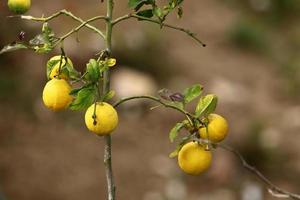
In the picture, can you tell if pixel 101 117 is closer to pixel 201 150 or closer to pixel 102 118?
pixel 102 118

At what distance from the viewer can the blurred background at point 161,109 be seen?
4.55 m

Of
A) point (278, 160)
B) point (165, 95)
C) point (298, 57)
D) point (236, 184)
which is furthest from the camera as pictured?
point (298, 57)

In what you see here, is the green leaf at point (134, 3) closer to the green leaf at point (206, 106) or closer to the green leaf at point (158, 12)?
the green leaf at point (158, 12)

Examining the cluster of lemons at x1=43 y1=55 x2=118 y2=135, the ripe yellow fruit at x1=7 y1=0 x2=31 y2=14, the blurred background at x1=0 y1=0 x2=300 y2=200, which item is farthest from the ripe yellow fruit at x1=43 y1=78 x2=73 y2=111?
the blurred background at x1=0 y1=0 x2=300 y2=200

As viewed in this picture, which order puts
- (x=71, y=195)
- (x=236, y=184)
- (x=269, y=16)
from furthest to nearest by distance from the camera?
(x=269, y=16)
(x=236, y=184)
(x=71, y=195)

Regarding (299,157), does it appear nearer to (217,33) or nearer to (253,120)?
(253,120)

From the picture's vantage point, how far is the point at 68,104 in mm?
1312

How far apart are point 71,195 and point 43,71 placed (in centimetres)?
142

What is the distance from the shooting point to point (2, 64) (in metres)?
5.37

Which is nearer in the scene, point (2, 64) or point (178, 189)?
point (178, 189)

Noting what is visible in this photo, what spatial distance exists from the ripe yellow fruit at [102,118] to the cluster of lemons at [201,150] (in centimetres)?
16

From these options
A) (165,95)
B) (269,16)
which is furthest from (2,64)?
(165,95)

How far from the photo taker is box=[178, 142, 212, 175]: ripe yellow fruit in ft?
4.36

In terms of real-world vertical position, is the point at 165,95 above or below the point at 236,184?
above
